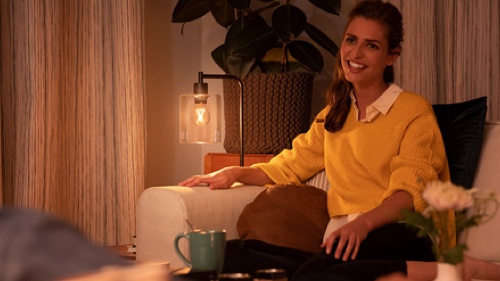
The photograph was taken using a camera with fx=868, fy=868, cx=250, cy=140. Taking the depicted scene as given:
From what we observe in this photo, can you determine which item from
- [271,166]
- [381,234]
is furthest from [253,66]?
[381,234]

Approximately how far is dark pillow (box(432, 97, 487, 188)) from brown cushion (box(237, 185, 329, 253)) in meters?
0.43

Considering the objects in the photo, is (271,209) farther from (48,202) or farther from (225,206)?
(48,202)

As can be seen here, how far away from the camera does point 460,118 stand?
8.74 ft

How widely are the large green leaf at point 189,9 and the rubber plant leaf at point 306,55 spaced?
1.46 feet

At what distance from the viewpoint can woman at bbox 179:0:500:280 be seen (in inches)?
91.4

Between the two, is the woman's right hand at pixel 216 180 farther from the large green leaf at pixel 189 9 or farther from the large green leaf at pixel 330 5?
the large green leaf at pixel 189 9

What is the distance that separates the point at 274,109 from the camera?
3.76m

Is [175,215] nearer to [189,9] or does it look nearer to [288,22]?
[288,22]

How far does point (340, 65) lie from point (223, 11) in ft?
3.85

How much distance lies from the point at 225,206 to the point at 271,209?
141mm

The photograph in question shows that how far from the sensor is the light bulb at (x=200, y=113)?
3383 millimetres

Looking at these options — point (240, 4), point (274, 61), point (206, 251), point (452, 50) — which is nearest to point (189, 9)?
point (240, 4)

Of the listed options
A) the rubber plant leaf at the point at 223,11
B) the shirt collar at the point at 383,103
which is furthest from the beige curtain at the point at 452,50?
the rubber plant leaf at the point at 223,11

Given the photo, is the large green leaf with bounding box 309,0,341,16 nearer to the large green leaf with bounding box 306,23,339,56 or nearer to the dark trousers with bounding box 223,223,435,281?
the large green leaf with bounding box 306,23,339,56
